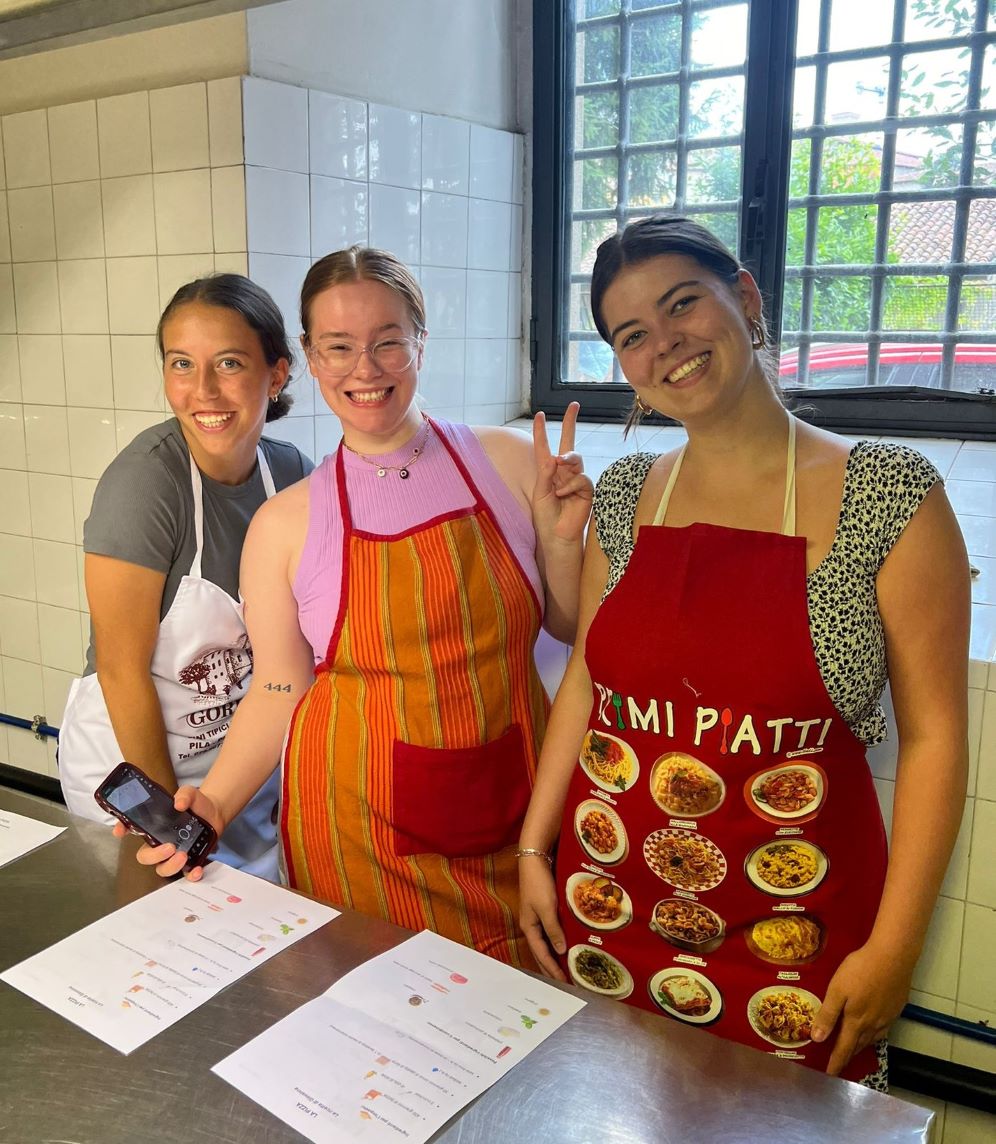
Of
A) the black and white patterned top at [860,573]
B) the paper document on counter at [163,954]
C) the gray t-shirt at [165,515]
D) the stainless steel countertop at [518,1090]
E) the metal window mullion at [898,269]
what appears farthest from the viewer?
the metal window mullion at [898,269]

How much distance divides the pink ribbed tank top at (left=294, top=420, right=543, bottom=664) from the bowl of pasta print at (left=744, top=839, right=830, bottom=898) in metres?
0.48

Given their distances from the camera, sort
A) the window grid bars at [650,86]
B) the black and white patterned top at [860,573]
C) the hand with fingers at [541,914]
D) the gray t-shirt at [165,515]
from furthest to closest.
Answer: the window grid bars at [650,86] < the gray t-shirt at [165,515] < the hand with fingers at [541,914] < the black and white patterned top at [860,573]

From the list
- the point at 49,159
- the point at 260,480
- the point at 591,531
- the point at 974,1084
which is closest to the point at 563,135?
the point at 49,159

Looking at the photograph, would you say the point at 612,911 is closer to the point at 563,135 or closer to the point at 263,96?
the point at 263,96

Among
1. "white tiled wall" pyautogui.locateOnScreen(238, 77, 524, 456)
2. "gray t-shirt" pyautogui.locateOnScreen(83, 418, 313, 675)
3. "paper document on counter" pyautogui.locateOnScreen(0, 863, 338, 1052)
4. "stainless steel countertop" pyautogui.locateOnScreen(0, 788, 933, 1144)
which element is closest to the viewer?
"stainless steel countertop" pyautogui.locateOnScreen(0, 788, 933, 1144)

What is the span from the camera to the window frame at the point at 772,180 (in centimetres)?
231

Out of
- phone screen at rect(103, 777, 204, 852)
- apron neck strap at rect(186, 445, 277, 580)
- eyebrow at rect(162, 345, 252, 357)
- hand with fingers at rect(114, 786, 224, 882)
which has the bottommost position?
hand with fingers at rect(114, 786, 224, 882)

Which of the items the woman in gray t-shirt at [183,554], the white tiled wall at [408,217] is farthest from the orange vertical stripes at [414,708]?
the white tiled wall at [408,217]

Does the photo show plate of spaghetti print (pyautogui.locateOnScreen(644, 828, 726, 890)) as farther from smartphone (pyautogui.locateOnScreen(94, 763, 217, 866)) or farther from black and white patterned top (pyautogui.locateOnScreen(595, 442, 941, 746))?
smartphone (pyautogui.locateOnScreen(94, 763, 217, 866))

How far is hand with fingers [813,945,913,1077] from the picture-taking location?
1115mm

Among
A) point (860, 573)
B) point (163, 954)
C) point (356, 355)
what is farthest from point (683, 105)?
point (163, 954)

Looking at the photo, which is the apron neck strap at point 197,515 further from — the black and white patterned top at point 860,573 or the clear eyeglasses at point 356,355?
the black and white patterned top at point 860,573

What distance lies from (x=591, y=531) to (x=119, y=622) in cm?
72

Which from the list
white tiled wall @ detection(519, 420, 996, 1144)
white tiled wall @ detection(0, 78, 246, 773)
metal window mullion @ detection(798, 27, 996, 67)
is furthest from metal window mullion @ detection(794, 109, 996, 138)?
white tiled wall @ detection(0, 78, 246, 773)
